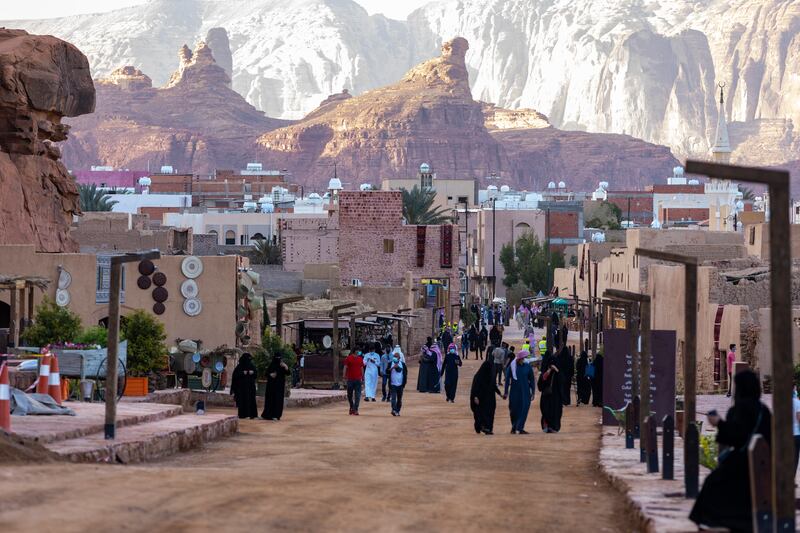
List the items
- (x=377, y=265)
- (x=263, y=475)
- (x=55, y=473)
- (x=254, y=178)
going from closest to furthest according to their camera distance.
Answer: (x=55, y=473) < (x=263, y=475) < (x=377, y=265) < (x=254, y=178)

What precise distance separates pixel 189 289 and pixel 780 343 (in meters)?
20.8

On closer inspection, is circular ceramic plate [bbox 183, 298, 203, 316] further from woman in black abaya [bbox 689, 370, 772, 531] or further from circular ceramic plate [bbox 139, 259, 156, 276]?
woman in black abaya [bbox 689, 370, 772, 531]

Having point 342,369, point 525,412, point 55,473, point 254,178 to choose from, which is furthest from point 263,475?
point 254,178

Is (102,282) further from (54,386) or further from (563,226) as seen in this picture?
(563,226)

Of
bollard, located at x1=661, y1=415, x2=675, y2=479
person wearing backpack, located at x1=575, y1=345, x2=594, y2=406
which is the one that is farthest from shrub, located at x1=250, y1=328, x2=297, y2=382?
bollard, located at x1=661, y1=415, x2=675, y2=479

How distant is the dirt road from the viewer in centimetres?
1072

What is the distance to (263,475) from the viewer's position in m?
13.8

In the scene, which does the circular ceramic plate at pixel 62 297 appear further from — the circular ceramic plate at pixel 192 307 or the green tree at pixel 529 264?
the green tree at pixel 529 264

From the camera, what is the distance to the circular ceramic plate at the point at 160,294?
29.7 meters

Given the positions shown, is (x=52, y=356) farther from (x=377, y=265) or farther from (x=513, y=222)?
(x=513, y=222)

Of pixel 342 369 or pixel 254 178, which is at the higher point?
pixel 254 178

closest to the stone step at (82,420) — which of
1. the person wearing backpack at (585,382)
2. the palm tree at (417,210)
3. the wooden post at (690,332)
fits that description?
the wooden post at (690,332)

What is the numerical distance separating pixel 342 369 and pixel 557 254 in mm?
61484

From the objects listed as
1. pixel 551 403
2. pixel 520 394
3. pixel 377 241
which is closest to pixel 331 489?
pixel 520 394
